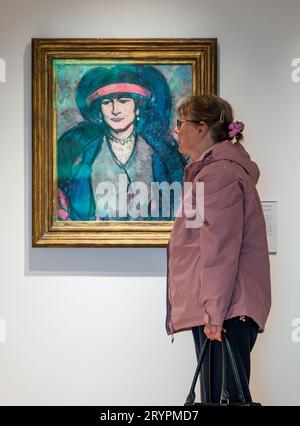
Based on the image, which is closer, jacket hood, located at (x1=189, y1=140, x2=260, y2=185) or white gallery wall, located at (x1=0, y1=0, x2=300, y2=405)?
jacket hood, located at (x1=189, y1=140, x2=260, y2=185)

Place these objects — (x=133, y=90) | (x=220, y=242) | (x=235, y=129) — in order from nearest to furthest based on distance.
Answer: (x=220, y=242)
(x=235, y=129)
(x=133, y=90)

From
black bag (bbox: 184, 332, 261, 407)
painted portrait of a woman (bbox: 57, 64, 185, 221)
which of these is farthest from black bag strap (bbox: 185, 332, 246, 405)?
painted portrait of a woman (bbox: 57, 64, 185, 221)

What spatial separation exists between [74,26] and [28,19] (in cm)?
19

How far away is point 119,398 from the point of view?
8.55ft

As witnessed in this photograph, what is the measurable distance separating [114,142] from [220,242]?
826mm

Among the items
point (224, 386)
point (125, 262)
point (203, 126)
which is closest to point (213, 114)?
point (203, 126)

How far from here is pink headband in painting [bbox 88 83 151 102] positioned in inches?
101

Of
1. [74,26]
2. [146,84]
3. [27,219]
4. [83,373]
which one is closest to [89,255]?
[27,219]

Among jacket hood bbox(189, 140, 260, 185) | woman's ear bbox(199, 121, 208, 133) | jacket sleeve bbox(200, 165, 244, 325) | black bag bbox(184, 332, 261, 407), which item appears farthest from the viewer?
woman's ear bbox(199, 121, 208, 133)

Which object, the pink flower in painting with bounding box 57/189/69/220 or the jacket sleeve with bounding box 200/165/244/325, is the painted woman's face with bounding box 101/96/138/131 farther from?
the jacket sleeve with bounding box 200/165/244/325

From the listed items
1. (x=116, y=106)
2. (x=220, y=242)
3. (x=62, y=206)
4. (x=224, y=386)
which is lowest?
(x=224, y=386)

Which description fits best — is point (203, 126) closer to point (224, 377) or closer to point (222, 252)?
point (222, 252)

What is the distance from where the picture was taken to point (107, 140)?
8.45 feet

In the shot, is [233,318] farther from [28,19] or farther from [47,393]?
[28,19]
